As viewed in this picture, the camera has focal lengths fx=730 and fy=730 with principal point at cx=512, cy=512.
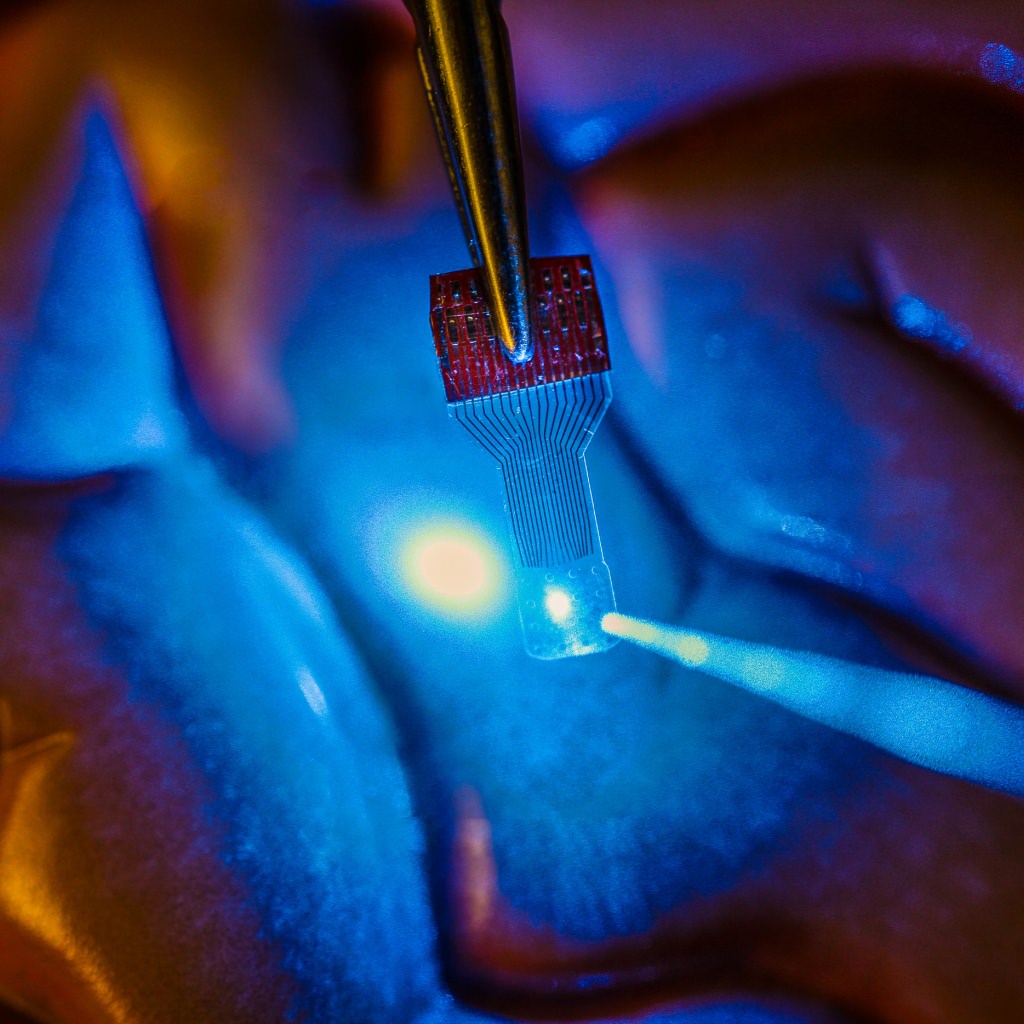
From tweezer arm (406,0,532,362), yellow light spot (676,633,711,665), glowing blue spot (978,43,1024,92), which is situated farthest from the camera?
yellow light spot (676,633,711,665)

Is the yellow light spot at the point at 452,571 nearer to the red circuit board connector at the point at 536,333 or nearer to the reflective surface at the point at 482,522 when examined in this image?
the reflective surface at the point at 482,522

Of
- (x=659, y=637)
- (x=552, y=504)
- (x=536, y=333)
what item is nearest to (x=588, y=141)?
(x=536, y=333)

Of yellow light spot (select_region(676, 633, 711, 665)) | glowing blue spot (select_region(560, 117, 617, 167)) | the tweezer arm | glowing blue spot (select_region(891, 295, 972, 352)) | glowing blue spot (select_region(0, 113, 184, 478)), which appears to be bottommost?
yellow light spot (select_region(676, 633, 711, 665))

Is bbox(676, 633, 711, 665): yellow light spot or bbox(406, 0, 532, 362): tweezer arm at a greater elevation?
bbox(406, 0, 532, 362): tweezer arm

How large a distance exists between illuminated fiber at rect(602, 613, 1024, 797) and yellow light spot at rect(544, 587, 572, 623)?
35 mm

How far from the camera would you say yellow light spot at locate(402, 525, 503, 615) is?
0.63m

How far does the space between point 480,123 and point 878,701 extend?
50 centimetres

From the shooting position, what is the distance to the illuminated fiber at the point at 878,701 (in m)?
0.51

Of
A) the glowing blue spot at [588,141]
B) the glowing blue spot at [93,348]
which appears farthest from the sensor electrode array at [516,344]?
the glowing blue spot at [93,348]

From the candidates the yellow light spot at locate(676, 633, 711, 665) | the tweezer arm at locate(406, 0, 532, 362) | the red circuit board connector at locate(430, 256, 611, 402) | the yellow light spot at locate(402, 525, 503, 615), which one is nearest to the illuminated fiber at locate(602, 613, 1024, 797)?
the yellow light spot at locate(676, 633, 711, 665)

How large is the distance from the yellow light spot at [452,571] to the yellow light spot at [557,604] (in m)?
0.04

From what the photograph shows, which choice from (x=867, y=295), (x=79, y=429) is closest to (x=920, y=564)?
(x=867, y=295)

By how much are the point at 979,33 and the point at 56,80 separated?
2.10 ft

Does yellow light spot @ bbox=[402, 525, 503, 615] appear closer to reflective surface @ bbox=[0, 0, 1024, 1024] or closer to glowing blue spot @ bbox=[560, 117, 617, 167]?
reflective surface @ bbox=[0, 0, 1024, 1024]
